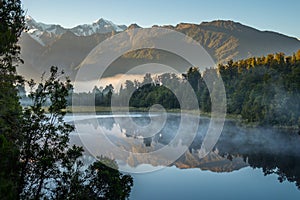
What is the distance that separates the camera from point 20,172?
982 cm

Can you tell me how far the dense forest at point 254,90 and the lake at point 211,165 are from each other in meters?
7.40

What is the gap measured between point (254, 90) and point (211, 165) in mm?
37055

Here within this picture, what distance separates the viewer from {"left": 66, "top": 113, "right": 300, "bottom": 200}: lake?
2159 centimetres

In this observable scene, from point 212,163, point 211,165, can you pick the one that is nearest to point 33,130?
point 211,165

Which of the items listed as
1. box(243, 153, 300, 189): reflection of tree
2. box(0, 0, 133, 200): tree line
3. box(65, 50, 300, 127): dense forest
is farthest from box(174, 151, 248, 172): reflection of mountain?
box(65, 50, 300, 127): dense forest

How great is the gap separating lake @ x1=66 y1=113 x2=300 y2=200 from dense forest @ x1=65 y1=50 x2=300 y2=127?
24.3 feet

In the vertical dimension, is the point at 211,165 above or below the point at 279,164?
below

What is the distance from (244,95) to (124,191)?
2364 inches

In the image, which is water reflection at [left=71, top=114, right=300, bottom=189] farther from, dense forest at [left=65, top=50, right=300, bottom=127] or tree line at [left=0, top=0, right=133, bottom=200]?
tree line at [left=0, top=0, right=133, bottom=200]

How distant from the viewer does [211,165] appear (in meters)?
30.1

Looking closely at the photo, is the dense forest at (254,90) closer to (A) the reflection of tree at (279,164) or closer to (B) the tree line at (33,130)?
(A) the reflection of tree at (279,164)

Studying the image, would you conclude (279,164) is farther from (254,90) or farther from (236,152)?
(254,90)

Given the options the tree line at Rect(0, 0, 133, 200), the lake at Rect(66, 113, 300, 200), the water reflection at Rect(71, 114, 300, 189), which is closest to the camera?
the tree line at Rect(0, 0, 133, 200)

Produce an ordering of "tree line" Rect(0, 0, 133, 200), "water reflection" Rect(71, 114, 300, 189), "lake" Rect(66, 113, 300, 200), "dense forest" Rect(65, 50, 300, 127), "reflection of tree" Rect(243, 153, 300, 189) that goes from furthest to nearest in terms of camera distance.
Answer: "dense forest" Rect(65, 50, 300, 127)
"water reflection" Rect(71, 114, 300, 189)
"reflection of tree" Rect(243, 153, 300, 189)
"lake" Rect(66, 113, 300, 200)
"tree line" Rect(0, 0, 133, 200)
